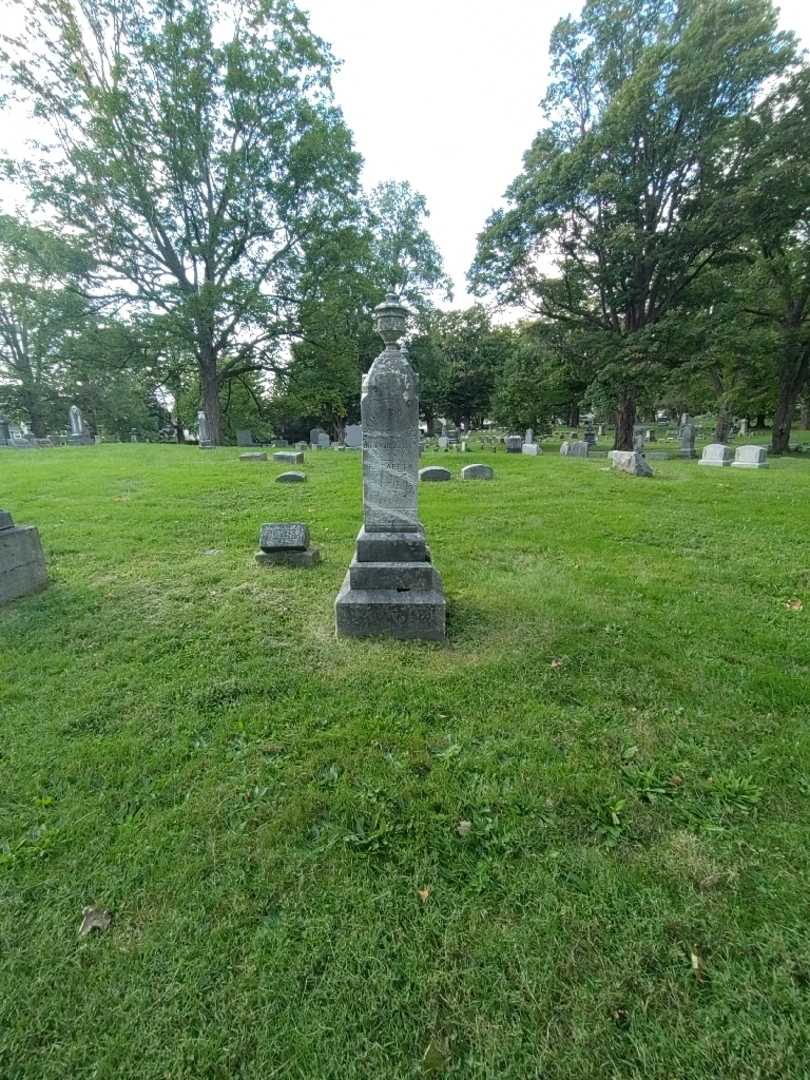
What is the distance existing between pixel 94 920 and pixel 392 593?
253 cm

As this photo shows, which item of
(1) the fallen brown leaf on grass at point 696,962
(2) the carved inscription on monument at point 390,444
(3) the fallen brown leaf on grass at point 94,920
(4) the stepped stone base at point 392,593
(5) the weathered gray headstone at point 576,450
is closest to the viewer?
(1) the fallen brown leaf on grass at point 696,962

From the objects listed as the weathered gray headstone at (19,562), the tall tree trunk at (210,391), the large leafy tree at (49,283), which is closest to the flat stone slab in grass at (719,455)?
the weathered gray headstone at (19,562)

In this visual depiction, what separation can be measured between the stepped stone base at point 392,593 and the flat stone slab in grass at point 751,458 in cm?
1449

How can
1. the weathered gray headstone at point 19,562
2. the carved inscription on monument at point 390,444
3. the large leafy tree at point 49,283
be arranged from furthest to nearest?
1. the large leafy tree at point 49,283
2. the weathered gray headstone at point 19,562
3. the carved inscription on monument at point 390,444

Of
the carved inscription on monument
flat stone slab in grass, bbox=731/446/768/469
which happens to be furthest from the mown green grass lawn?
flat stone slab in grass, bbox=731/446/768/469

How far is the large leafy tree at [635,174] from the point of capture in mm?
14773

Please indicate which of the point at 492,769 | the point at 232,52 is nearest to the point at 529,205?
the point at 232,52

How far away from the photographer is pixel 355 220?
20.6 m

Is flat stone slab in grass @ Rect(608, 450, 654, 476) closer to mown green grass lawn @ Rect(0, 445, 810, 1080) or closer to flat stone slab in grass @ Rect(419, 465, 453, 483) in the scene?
flat stone slab in grass @ Rect(419, 465, 453, 483)

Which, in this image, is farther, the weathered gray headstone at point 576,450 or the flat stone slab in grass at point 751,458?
the weathered gray headstone at point 576,450

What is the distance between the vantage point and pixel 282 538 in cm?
529

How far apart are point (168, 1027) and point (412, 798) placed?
1136 mm

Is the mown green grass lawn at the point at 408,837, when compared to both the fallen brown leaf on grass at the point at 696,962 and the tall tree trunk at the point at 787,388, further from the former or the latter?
the tall tree trunk at the point at 787,388

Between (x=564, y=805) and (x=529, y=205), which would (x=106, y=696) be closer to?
(x=564, y=805)
